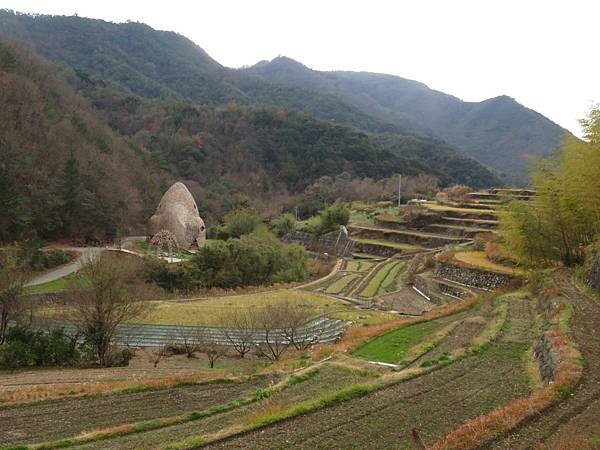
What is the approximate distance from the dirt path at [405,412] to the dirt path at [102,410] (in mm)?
3066

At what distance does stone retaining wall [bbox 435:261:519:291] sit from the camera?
22372 millimetres

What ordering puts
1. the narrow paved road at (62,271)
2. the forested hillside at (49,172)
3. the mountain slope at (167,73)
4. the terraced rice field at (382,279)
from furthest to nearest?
1. the mountain slope at (167,73)
2. the forested hillside at (49,172)
3. the terraced rice field at (382,279)
4. the narrow paved road at (62,271)

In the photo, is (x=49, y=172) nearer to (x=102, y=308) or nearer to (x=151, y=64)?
(x=102, y=308)

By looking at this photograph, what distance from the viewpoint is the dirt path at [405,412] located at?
23.8 feet

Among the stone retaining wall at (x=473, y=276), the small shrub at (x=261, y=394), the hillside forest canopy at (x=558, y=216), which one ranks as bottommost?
the small shrub at (x=261, y=394)

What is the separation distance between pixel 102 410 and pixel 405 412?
618cm

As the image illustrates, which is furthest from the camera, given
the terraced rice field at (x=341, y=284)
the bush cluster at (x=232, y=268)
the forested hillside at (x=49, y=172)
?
the forested hillside at (x=49, y=172)

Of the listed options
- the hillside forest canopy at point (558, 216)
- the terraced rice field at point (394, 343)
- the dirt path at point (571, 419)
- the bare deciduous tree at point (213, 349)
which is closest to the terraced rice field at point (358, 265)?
the hillside forest canopy at point (558, 216)

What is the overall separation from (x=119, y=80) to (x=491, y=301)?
114956 millimetres

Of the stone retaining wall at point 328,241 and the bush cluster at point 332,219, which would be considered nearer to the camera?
the stone retaining wall at point 328,241

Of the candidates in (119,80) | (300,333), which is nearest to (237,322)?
(300,333)

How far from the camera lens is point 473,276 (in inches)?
950

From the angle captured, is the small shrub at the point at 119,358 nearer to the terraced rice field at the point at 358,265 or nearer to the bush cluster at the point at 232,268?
the bush cluster at the point at 232,268

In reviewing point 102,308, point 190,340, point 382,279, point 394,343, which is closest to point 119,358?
point 102,308
